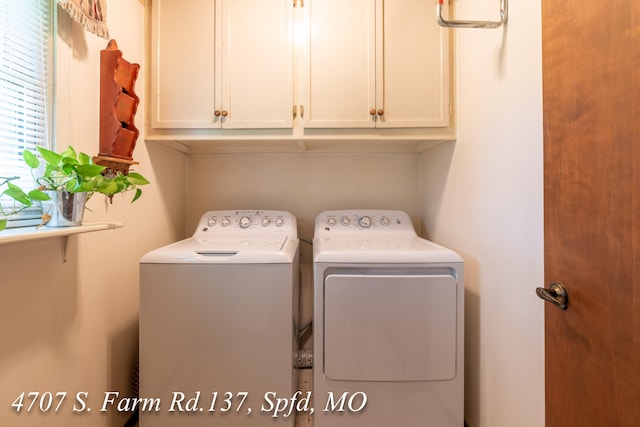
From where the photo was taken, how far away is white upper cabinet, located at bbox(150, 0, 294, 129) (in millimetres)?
1468

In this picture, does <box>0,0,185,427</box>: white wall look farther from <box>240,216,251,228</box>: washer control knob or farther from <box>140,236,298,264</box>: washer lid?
<box>240,216,251,228</box>: washer control knob

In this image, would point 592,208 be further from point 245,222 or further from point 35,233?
point 245,222

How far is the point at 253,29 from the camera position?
1469 mm

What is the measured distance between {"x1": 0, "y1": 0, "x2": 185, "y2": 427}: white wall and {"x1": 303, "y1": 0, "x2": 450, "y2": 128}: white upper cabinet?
0.96m

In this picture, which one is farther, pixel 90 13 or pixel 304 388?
pixel 304 388

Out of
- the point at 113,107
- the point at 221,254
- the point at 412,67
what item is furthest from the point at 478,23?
the point at 113,107

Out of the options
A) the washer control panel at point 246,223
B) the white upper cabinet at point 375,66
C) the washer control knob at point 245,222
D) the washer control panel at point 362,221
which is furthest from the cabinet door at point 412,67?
the washer control knob at point 245,222

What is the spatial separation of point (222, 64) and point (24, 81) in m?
0.83

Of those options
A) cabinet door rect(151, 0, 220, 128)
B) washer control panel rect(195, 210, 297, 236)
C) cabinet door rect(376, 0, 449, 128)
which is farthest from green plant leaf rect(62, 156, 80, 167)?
cabinet door rect(376, 0, 449, 128)

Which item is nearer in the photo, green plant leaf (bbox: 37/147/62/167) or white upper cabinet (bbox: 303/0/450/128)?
green plant leaf (bbox: 37/147/62/167)

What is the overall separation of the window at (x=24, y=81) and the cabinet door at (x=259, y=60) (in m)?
0.68

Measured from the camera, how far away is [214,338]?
1167mm

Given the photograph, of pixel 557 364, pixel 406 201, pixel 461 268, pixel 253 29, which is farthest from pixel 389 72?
pixel 557 364

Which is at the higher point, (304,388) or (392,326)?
(392,326)
